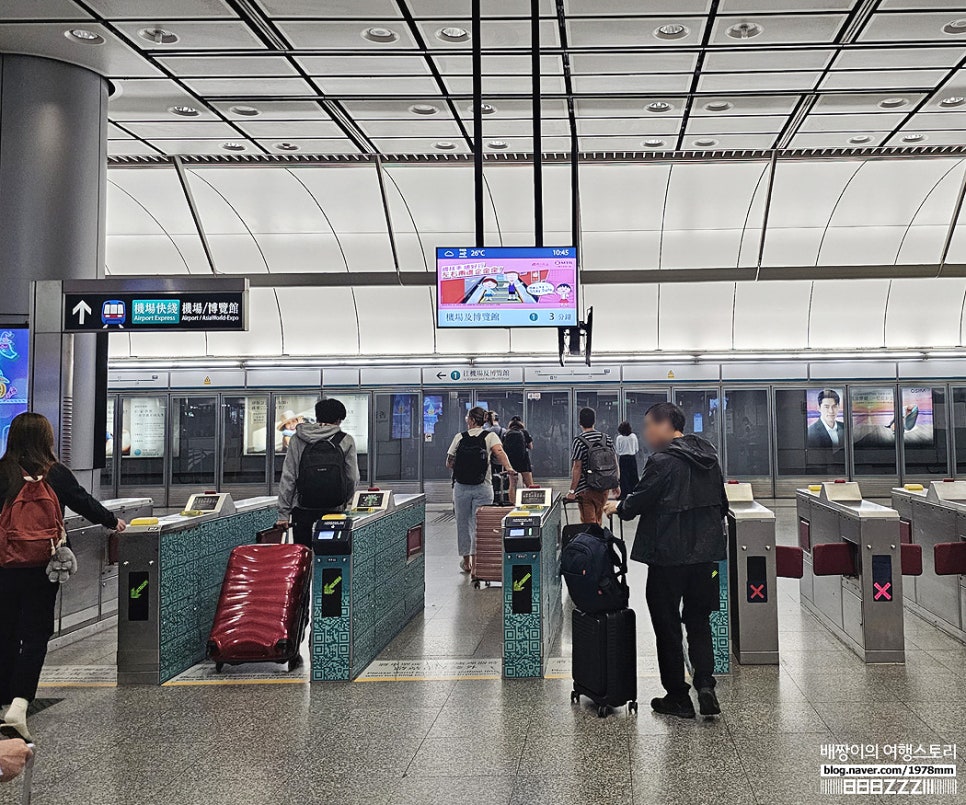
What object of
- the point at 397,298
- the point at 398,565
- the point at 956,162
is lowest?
the point at 398,565

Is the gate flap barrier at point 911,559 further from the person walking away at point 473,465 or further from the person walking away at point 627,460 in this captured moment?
the person walking away at point 627,460

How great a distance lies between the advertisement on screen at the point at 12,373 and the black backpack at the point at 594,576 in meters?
4.61

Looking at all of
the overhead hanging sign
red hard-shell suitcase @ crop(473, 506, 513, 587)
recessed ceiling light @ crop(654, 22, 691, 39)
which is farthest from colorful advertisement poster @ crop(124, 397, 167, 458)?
recessed ceiling light @ crop(654, 22, 691, 39)

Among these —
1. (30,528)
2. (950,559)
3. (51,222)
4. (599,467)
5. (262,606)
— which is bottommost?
(262,606)

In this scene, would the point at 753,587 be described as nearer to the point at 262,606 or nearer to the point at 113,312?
the point at 262,606

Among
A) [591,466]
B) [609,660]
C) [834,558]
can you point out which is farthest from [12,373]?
[834,558]

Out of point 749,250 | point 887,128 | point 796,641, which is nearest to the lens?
point 796,641

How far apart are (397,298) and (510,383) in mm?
2938

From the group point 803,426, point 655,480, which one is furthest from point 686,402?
point 655,480

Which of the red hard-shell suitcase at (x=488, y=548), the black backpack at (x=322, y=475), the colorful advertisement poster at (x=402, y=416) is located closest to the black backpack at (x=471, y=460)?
the red hard-shell suitcase at (x=488, y=548)

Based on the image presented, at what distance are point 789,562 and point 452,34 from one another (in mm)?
5185

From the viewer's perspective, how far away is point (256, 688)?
5156 millimetres

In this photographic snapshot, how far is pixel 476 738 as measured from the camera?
13.9ft

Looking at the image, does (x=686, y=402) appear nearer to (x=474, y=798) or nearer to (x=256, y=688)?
(x=256, y=688)
